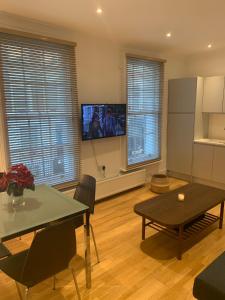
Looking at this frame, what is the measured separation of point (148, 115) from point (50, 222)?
131 inches

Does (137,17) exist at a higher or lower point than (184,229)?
higher

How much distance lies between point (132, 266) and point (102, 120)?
2.13 m

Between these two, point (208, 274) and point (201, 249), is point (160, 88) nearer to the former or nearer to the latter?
point (201, 249)

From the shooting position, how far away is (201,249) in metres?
2.70

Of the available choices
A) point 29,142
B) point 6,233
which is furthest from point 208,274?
→ point 29,142

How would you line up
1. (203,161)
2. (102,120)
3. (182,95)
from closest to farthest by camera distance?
(102,120), (203,161), (182,95)

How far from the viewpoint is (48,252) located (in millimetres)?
1538

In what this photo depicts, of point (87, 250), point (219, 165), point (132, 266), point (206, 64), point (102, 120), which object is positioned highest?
point (206, 64)

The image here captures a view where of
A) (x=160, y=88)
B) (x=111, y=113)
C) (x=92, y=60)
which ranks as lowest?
(x=111, y=113)

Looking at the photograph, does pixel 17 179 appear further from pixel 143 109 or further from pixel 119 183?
pixel 143 109

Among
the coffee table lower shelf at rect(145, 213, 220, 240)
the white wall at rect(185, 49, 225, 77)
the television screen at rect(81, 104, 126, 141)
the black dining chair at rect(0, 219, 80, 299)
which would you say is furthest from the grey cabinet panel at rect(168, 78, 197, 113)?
the black dining chair at rect(0, 219, 80, 299)

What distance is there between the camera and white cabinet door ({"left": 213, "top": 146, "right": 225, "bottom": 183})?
4.31 metres

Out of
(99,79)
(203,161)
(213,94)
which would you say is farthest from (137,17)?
(203,161)

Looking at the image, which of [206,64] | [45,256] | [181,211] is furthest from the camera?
[206,64]
